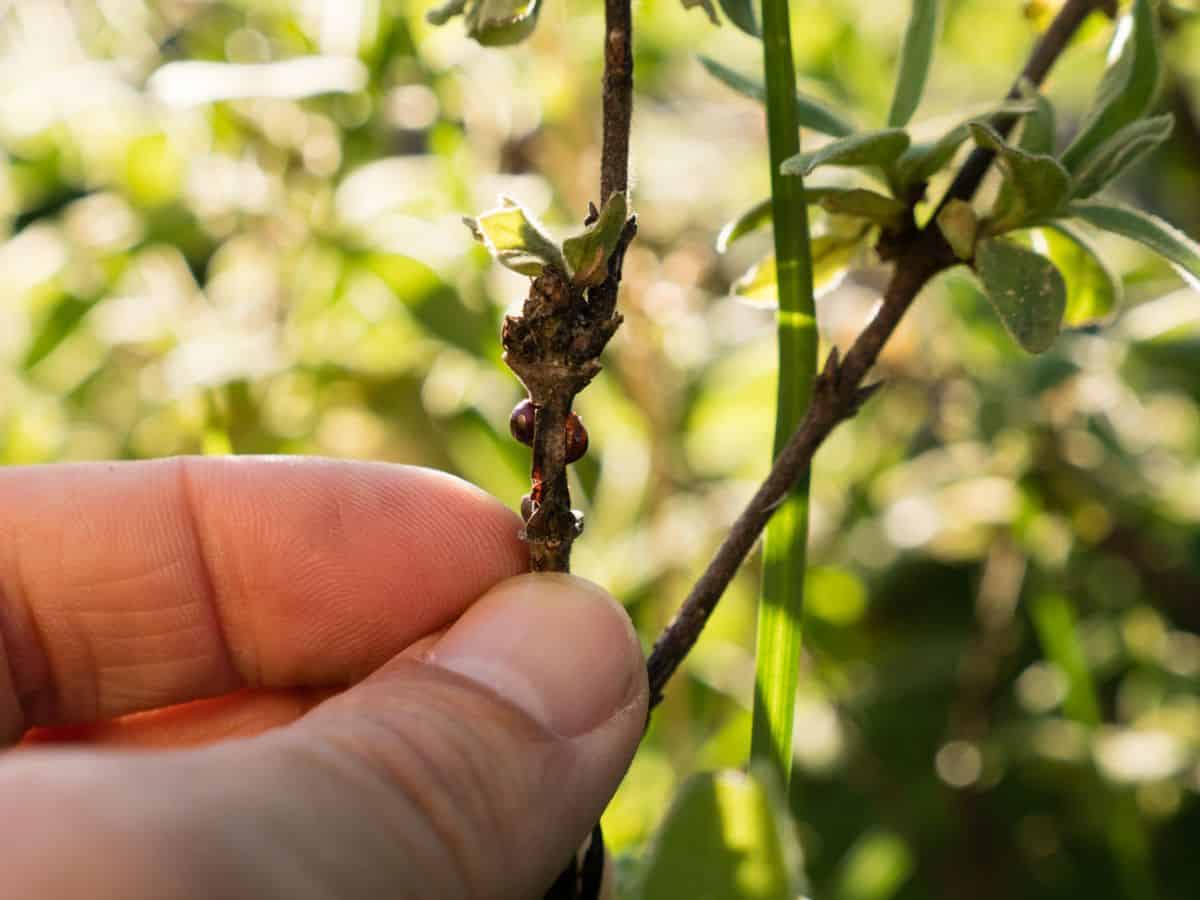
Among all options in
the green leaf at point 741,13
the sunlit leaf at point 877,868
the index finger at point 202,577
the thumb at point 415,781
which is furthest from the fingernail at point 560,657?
the sunlit leaf at point 877,868

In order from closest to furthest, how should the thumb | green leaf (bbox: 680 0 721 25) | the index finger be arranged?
1. the thumb
2. green leaf (bbox: 680 0 721 25)
3. the index finger

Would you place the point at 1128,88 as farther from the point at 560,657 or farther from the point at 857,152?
the point at 560,657

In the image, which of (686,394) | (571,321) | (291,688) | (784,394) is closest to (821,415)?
(784,394)

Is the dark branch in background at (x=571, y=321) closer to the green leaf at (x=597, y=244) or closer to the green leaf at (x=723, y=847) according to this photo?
the green leaf at (x=597, y=244)

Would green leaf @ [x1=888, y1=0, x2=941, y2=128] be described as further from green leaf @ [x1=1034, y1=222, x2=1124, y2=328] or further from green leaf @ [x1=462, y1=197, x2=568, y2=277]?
green leaf @ [x1=462, y1=197, x2=568, y2=277]

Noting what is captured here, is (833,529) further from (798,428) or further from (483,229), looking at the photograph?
(483,229)

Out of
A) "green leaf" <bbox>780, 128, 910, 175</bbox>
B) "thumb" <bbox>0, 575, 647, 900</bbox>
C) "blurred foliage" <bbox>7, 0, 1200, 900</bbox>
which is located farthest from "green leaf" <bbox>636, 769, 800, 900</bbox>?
"blurred foliage" <bbox>7, 0, 1200, 900</bbox>
